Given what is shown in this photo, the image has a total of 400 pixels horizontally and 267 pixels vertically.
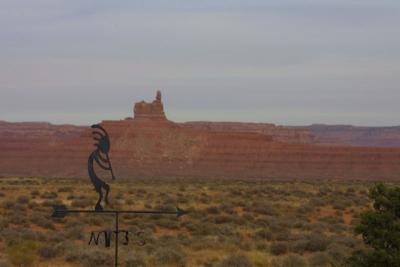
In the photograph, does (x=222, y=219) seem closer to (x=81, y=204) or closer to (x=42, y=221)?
(x=42, y=221)

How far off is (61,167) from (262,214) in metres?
72.0

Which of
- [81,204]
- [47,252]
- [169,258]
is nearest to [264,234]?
[169,258]

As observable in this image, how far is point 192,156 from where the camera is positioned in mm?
101875

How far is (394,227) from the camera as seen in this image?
10227 mm

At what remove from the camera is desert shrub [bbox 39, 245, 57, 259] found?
1641 centimetres

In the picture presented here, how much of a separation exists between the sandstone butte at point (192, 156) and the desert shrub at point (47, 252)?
74131 millimetres

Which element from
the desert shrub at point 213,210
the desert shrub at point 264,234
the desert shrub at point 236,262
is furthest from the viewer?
the desert shrub at point 213,210

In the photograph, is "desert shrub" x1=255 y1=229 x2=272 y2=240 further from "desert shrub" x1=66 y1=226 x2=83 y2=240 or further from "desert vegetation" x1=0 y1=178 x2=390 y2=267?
"desert shrub" x1=66 y1=226 x2=83 y2=240

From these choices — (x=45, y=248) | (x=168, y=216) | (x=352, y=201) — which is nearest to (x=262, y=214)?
(x=168, y=216)

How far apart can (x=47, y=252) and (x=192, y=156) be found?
85448 millimetres

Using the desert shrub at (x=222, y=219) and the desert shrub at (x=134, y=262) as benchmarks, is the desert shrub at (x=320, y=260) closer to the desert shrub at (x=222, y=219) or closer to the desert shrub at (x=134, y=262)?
the desert shrub at (x=134, y=262)

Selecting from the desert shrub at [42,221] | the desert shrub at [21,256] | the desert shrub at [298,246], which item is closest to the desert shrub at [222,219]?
the desert shrub at [42,221]

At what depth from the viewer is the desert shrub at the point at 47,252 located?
1641cm

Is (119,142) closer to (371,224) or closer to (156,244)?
(156,244)
